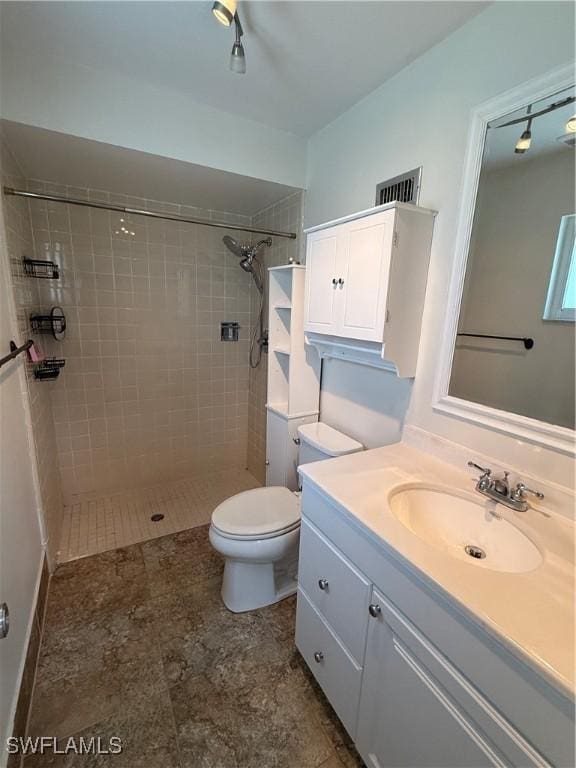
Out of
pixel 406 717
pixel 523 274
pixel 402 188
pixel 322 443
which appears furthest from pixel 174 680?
pixel 402 188

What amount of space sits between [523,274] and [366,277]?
1.70 ft

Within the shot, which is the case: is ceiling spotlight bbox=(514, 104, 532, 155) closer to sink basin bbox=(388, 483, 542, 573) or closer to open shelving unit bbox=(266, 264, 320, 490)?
open shelving unit bbox=(266, 264, 320, 490)

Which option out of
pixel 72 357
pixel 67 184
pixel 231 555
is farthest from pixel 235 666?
pixel 67 184

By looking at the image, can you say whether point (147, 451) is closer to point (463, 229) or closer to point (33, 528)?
point (33, 528)

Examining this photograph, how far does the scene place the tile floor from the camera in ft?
3.61

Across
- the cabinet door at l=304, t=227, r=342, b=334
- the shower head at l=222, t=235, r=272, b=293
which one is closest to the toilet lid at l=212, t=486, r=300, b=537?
the cabinet door at l=304, t=227, r=342, b=334

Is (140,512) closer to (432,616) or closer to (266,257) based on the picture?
(266,257)

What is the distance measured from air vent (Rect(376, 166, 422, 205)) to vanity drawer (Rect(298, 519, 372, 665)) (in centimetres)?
133

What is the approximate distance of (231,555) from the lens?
1501 millimetres

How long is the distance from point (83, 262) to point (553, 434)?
103 inches

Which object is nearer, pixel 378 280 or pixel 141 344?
pixel 378 280

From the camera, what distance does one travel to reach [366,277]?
52.0 inches

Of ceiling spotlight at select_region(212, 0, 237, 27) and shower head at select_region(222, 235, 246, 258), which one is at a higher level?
ceiling spotlight at select_region(212, 0, 237, 27)

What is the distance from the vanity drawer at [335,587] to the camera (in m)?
0.98
